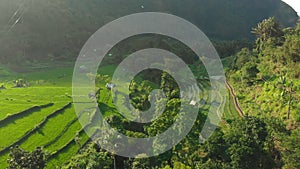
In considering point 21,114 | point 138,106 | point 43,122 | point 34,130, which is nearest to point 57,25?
point 21,114

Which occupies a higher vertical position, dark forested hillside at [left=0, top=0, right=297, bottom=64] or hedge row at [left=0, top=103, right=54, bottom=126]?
dark forested hillside at [left=0, top=0, right=297, bottom=64]

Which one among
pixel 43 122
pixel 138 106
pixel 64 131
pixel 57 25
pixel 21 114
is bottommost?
pixel 64 131

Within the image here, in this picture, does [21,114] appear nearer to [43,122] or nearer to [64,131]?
[43,122]

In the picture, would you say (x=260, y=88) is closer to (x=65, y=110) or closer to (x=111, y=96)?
(x=111, y=96)

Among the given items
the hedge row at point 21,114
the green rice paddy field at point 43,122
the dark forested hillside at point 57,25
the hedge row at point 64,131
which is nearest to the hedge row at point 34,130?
the green rice paddy field at point 43,122

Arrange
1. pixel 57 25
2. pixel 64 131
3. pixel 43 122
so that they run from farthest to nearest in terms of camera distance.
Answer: pixel 57 25 → pixel 43 122 → pixel 64 131

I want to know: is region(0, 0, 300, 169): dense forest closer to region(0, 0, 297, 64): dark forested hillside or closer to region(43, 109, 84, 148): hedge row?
region(43, 109, 84, 148): hedge row

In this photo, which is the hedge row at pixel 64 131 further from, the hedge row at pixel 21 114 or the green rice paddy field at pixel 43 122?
the hedge row at pixel 21 114

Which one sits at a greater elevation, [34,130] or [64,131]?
[34,130]

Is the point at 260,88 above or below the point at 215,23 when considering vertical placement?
below

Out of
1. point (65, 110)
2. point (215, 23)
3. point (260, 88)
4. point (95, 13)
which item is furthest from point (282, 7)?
point (65, 110)

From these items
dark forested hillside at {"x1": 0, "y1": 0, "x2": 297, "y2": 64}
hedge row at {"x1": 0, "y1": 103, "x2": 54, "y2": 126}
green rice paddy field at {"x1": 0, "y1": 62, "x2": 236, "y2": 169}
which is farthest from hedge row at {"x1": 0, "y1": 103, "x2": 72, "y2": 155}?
dark forested hillside at {"x1": 0, "y1": 0, "x2": 297, "y2": 64}
